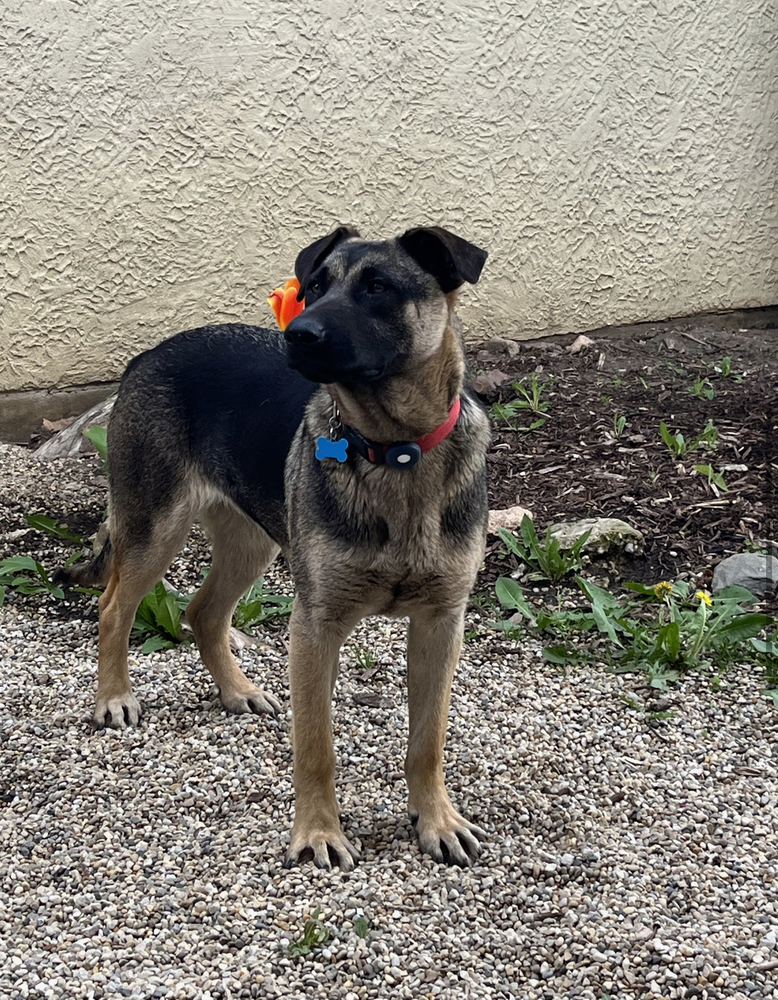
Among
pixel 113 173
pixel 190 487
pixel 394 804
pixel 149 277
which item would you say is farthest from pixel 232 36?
pixel 394 804

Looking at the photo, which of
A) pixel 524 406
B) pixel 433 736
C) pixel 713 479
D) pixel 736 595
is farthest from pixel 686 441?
pixel 433 736

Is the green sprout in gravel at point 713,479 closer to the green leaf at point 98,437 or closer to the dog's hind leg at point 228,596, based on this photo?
the dog's hind leg at point 228,596

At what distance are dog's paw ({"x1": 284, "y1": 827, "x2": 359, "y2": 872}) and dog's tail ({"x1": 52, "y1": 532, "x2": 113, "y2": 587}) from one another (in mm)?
1653

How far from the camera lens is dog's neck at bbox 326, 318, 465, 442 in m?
3.22

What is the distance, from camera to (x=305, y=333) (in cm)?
286

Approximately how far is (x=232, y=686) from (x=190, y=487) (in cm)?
83

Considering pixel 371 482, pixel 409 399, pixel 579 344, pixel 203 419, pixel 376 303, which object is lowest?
pixel 579 344

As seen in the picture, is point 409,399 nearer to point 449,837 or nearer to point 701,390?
point 449,837

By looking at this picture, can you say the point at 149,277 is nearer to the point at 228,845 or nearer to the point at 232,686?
the point at 232,686

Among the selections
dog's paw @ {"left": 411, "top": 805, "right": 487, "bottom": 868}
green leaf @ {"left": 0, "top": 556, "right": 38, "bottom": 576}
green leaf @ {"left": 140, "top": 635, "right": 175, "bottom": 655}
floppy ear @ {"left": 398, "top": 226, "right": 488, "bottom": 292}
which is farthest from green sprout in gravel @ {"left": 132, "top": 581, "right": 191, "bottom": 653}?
floppy ear @ {"left": 398, "top": 226, "right": 488, "bottom": 292}

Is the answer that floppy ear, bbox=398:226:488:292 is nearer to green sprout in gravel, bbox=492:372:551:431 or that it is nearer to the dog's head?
the dog's head

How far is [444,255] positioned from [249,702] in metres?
2.04

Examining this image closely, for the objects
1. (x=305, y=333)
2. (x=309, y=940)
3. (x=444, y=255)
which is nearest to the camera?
(x=305, y=333)

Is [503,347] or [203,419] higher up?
[203,419]
